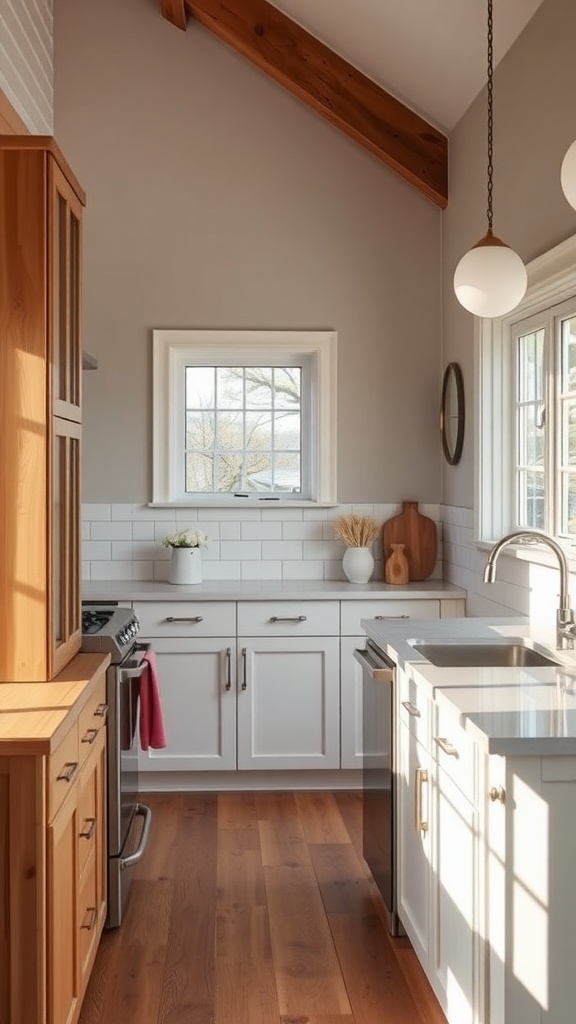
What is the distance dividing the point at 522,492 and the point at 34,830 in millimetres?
2639

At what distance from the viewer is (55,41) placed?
501 centimetres

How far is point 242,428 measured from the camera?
17.1 feet

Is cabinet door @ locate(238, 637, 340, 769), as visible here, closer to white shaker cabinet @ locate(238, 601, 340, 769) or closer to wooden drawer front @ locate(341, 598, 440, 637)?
white shaker cabinet @ locate(238, 601, 340, 769)

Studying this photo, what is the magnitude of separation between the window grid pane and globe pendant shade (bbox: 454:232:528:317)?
102 inches

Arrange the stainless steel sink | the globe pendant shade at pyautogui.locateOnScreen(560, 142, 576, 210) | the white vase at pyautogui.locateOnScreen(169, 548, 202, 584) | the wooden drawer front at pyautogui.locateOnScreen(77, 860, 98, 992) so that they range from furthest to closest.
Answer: the white vase at pyautogui.locateOnScreen(169, 548, 202, 584)
the stainless steel sink
the wooden drawer front at pyautogui.locateOnScreen(77, 860, 98, 992)
the globe pendant shade at pyautogui.locateOnScreen(560, 142, 576, 210)

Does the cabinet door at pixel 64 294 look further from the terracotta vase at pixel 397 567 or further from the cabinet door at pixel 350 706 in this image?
the terracotta vase at pixel 397 567

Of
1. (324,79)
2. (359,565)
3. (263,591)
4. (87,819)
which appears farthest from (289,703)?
(324,79)

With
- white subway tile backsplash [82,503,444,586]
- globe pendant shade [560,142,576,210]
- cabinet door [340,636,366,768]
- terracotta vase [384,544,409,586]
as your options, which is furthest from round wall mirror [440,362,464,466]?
globe pendant shade [560,142,576,210]

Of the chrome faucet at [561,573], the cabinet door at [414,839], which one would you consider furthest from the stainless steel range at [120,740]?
the chrome faucet at [561,573]

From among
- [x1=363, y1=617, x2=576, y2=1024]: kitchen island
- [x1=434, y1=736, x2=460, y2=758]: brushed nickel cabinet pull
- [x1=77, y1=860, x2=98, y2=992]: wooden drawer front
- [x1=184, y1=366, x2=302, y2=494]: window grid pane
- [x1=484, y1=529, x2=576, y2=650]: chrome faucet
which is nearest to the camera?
[x1=363, y1=617, x2=576, y2=1024]: kitchen island

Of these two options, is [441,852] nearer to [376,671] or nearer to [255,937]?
[376,671]

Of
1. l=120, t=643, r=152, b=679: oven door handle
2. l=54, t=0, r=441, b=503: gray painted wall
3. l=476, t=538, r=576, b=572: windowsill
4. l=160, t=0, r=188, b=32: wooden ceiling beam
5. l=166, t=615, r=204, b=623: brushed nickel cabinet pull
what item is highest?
l=160, t=0, r=188, b=32: wooden ceiling beam

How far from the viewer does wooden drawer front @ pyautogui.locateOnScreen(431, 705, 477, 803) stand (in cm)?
215

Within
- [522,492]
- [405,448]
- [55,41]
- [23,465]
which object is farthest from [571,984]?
[55,41]
